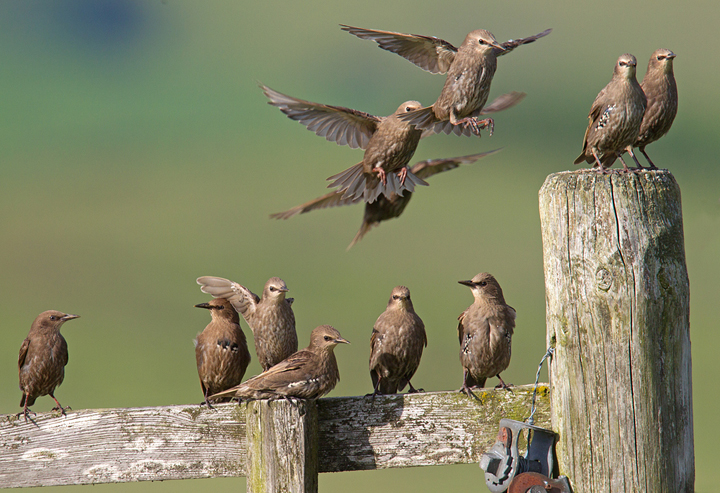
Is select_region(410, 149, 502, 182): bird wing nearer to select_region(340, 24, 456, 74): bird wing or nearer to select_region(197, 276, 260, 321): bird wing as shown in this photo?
select_region(340, 24, 456, 74): bird wing

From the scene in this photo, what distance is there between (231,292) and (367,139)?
1563mm

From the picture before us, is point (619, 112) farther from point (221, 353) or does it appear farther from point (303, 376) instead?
point (221, 353)

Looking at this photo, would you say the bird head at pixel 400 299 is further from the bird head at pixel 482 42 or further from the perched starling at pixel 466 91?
the bird head at pixel 482 42

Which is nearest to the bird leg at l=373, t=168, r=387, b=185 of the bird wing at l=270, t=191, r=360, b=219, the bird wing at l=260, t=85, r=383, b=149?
the bird wing at l=260, t=85, r=383, b=149

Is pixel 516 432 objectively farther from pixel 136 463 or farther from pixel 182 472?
pixel 136 463

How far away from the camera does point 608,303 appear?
2553 mm

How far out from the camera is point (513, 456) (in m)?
2.63

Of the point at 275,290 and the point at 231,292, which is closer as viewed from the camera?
the point at 275,290

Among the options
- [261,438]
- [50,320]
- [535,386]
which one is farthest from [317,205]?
[535,386]

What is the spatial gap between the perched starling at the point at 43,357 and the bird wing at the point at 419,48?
110 inches

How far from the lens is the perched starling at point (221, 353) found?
14.9 feet

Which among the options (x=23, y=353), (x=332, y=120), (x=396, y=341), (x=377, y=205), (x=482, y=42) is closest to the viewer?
(x=482, y=42)

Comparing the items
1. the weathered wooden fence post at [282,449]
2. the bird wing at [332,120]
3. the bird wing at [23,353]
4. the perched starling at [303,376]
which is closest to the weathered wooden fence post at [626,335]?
the weathered wooden fence post at [282,449]

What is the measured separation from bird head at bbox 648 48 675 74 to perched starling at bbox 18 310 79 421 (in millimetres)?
4043
